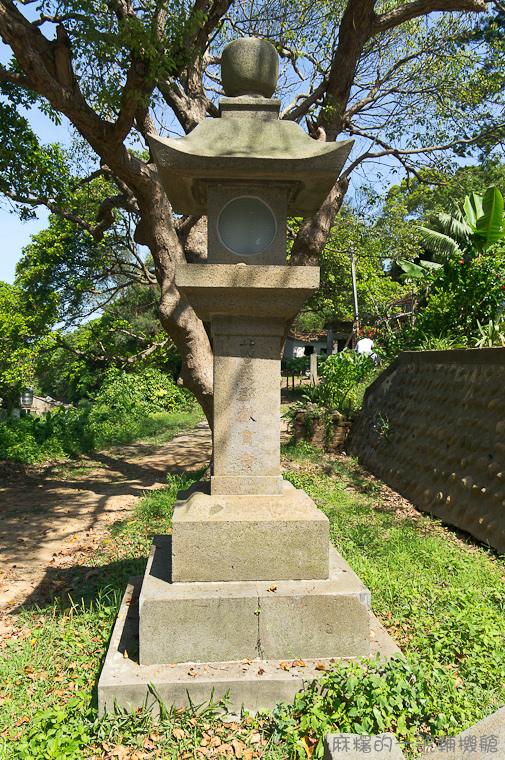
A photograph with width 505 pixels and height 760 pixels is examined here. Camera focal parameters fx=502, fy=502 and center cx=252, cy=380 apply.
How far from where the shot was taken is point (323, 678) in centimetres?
265

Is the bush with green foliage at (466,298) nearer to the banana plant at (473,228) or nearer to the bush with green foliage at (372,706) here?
the banana plant at (473,228)

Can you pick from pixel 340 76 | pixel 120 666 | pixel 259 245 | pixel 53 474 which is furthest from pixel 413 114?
pixel 120 666

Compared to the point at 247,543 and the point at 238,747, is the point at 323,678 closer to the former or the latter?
the point at 238,747

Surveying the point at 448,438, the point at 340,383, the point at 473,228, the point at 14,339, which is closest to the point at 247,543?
the point at 448,438

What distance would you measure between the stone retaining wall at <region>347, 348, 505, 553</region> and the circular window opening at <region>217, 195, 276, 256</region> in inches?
132

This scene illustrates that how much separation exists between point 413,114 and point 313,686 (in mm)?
9273

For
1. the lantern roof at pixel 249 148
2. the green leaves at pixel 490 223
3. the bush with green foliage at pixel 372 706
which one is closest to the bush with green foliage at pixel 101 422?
the lantern roof at pixel 249 148

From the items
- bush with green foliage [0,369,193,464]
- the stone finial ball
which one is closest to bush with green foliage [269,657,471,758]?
the stone finial ball

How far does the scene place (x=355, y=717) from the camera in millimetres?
2402

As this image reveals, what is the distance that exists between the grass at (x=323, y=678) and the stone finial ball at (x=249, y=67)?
352 cm

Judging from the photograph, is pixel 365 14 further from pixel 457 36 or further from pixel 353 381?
pixel 353 381

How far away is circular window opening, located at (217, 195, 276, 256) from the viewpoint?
3.18m

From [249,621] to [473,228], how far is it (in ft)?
28.2

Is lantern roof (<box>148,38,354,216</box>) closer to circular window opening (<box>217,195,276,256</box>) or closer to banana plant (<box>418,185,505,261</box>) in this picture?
circular window opening (<box>217,195,276,256</box>)
